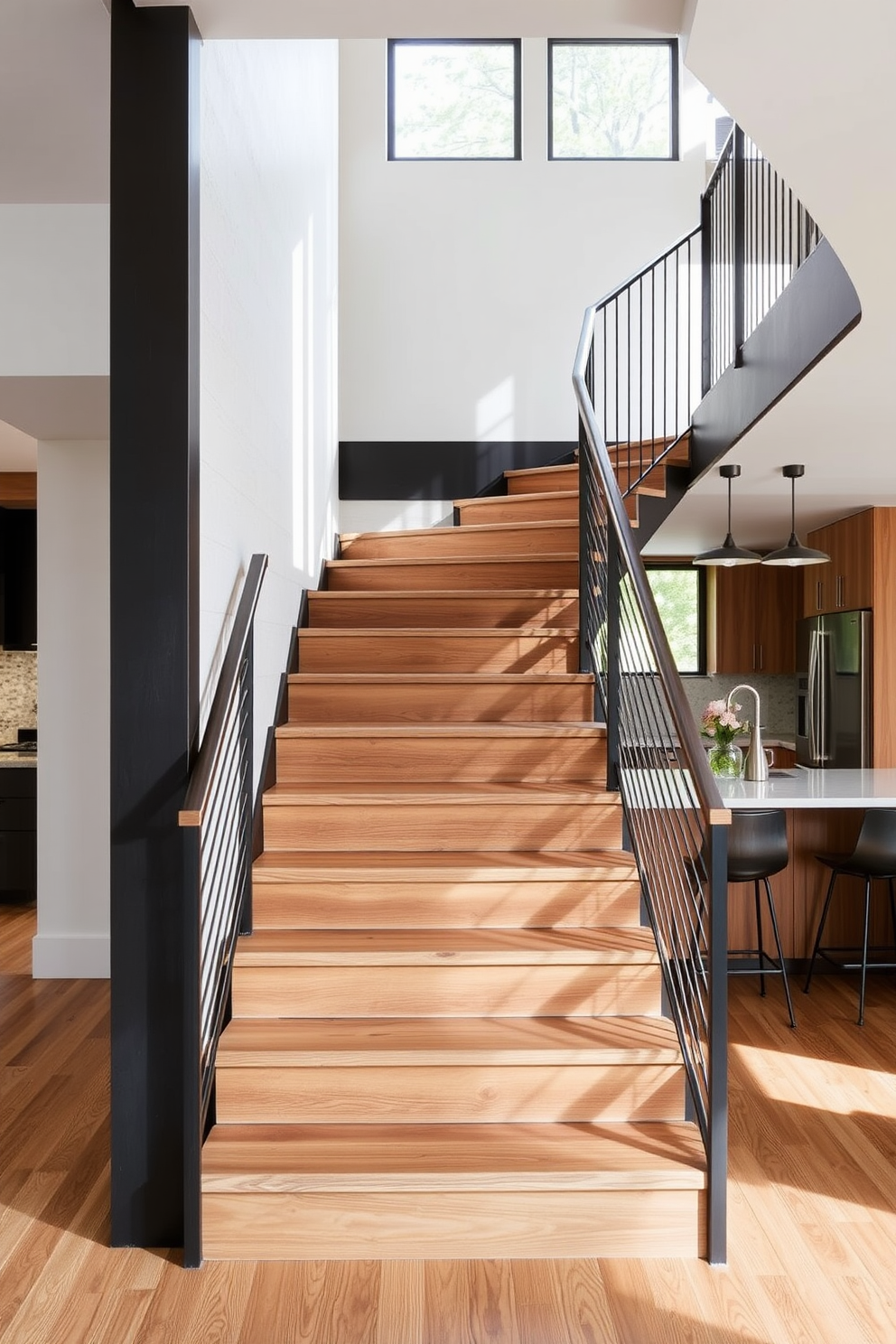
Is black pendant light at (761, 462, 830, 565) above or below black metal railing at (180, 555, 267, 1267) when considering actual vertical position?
above

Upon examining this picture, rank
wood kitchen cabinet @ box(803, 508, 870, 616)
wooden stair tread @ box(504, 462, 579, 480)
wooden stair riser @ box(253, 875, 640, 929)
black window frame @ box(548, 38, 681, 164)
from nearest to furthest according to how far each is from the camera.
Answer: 1. wooden stair riser @ box(253, 875, 640, 929)
2. wooden stair tread @ box(504, 462, 579, 480)
3. wood kitchen cabinet @ box(803, 508, 870, 616)
4. black window frame @ box(548, 38, 681, 164)

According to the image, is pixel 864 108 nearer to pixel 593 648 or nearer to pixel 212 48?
pixel 212 48

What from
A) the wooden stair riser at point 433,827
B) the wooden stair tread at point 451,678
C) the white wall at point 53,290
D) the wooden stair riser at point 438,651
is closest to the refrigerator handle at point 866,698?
the wooden stair riser at point 438,651

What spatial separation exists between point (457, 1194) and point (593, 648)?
1.96 m

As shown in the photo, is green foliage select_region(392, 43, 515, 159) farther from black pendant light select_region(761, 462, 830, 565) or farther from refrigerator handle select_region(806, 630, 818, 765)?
refrigerator handle select_region(806, 630, 818, 765)

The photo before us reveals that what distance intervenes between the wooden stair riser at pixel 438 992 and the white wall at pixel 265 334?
0.81 metres

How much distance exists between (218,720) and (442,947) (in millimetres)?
923

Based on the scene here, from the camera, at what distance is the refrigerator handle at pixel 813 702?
22.1 feet

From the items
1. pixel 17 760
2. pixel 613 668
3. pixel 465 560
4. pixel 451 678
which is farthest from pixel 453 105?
pixel 17 760

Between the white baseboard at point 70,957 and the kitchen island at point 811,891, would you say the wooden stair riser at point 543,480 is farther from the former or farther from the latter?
the white baseboard at point 70,957

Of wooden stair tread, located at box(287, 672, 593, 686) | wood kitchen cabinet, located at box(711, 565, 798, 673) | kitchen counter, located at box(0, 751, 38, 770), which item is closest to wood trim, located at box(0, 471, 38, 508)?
kitchen counter, located at box(0, 751, 38, 770)

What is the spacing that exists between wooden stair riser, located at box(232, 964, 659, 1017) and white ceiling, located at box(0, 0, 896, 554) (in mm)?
1978

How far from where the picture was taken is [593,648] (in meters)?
3.77

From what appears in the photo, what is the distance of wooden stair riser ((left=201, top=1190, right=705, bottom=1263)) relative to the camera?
2395 millimetres
